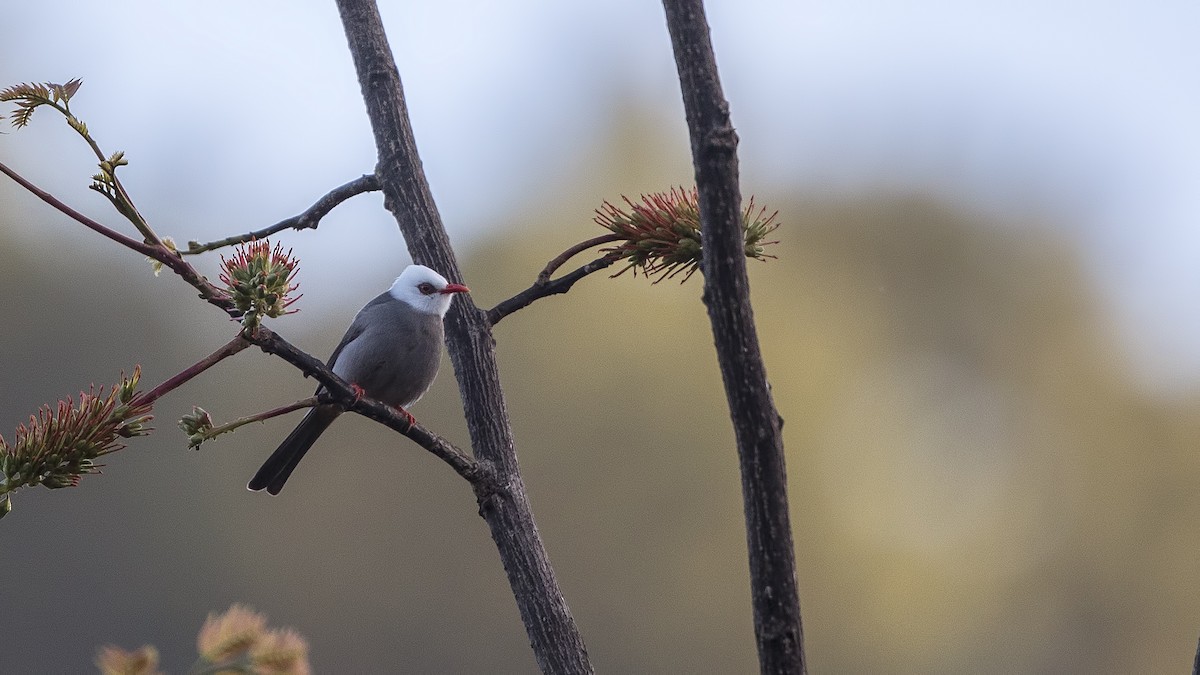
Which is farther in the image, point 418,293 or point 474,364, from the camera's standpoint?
point 418,293

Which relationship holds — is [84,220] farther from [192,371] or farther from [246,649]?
[246,649]

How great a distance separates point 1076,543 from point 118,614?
78.9 ft

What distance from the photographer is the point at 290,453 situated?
5492 millimetres

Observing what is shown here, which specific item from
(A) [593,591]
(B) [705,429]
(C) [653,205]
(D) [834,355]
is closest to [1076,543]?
(D) [834,355]

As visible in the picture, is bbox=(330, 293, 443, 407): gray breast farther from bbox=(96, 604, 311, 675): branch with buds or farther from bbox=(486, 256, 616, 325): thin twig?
bbox=(96, 604, 311, 675): branch with buds

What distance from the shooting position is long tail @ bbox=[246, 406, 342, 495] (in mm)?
5426

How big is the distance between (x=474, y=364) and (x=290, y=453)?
222cm

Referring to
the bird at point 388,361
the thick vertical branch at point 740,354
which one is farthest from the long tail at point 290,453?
the thick vertical branch at point 740,354

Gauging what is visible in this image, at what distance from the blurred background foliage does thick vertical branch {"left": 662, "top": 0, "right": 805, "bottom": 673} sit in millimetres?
23317

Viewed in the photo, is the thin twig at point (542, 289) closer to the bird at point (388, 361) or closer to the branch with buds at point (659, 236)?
the branch with buds at point (659, 236)

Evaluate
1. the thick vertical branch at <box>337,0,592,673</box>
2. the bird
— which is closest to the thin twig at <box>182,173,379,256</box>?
the thick vertical branch at <box>337,0,592,673</box>

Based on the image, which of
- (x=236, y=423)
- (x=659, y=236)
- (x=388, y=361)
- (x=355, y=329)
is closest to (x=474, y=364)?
(x=659, y=236)

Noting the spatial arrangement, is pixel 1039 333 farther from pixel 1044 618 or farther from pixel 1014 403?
pixel 1044 618

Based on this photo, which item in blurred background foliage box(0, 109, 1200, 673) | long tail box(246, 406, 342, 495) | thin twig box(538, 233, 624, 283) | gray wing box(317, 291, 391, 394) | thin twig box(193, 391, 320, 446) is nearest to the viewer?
thin twig box(193, 391, 320, 446)
